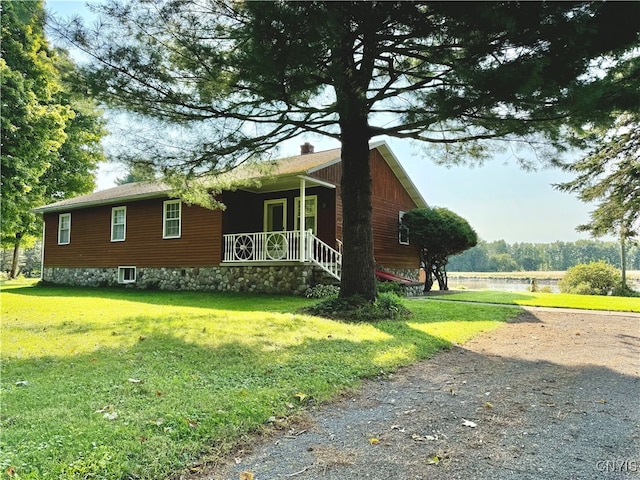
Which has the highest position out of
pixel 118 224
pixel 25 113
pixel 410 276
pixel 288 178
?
pixel 25 113

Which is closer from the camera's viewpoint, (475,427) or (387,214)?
(475,427)

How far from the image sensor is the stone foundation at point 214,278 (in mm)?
11977

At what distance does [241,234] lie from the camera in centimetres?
1306

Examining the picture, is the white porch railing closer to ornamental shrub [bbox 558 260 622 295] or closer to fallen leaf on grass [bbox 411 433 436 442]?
fallen leaf on grass [bbox 411 433 436 442]

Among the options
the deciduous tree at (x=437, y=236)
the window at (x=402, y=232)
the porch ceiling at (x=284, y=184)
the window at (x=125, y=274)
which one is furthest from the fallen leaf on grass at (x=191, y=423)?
the window at (x=125, y=274)

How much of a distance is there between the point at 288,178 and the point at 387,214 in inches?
208

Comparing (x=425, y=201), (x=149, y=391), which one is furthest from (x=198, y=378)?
(x=425, y=201)

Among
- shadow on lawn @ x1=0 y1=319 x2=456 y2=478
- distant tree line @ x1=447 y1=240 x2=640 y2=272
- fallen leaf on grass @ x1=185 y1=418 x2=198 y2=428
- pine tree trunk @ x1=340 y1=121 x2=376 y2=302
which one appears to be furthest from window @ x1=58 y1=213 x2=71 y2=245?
distant tree line @ x1=447 y1=240 x2=640 y2=272

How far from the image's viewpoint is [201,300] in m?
10.8

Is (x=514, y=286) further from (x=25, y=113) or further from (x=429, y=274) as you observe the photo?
(x=25, y=113)

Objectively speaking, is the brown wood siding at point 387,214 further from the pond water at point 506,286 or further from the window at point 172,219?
the window at point 172,219

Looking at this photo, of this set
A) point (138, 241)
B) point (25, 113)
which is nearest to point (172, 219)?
point (138, 241)

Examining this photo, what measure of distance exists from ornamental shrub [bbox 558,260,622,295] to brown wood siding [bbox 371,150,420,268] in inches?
292

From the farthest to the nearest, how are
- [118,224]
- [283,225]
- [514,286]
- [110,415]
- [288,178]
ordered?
1. [514,286]
2. [118,224]
3. [283,225]
4. [288,178]
5. [110,415]
